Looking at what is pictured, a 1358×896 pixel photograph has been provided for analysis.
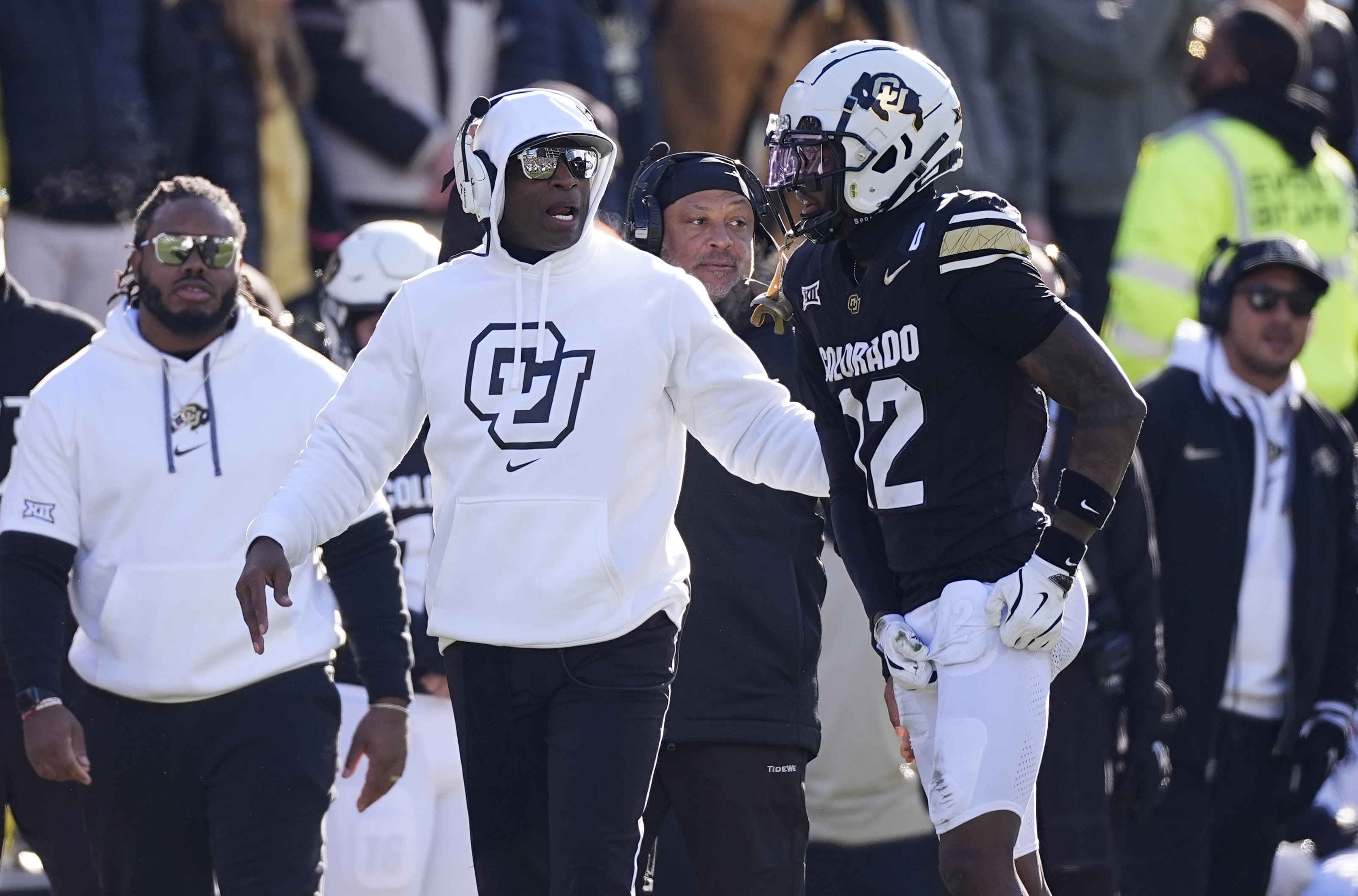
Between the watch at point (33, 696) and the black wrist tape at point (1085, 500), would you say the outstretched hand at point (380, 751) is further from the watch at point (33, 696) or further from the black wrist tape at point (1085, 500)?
the black wrist tape at point (1085, 500)

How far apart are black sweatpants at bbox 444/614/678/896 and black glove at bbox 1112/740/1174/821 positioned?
8.03ft

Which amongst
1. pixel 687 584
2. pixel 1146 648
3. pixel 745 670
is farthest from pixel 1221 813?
pixel 687 584

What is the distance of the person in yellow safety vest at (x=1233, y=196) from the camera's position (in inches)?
379

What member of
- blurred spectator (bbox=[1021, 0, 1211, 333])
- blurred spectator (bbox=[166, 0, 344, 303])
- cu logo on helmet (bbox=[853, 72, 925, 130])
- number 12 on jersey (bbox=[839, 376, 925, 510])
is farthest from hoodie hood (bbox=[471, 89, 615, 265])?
blurred spectator (bbox=[1021, 0, 1211, 333])

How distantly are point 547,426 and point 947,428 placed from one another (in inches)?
34.8

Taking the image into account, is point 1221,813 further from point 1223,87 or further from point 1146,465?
point 1223,87

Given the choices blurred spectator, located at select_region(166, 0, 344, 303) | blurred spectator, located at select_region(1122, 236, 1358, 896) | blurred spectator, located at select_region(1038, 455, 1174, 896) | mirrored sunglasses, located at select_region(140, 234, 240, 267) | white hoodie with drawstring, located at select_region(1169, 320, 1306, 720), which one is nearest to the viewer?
mirrored sunglasses, located at select_region(140, 234, 240, 267)

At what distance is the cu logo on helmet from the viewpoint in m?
5.13

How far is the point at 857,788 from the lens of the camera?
23.5ft

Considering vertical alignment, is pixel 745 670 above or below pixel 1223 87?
below

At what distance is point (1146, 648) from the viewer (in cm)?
718

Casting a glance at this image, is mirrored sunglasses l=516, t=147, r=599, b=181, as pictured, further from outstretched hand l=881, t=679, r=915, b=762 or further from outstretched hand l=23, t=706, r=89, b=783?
outstretched hand l=23, t=706, r=89, b=783

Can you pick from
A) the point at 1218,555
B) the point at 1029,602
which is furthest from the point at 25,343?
the point at 1218,555

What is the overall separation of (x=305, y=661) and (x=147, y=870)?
25.9 inches
